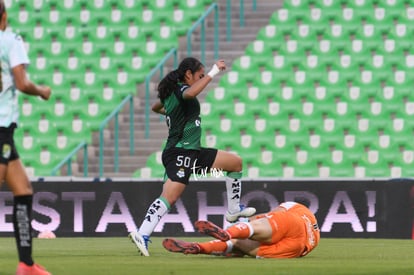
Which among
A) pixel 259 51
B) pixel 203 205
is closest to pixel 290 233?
pixel 203 205

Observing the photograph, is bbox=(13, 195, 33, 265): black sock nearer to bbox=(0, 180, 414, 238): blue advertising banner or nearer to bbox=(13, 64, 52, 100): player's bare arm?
bbox=(13, 64, 52, 100): player's bare arm

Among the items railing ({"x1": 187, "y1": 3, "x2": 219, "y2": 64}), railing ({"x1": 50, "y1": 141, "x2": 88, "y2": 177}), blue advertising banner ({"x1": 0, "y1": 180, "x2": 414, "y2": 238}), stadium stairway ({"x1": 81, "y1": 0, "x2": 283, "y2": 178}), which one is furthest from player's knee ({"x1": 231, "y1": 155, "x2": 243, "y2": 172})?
railing ({"x1": 187, "y1": 3, "x2": 219, "y2": 64})

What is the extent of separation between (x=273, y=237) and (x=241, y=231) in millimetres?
445

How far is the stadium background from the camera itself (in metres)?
17.4

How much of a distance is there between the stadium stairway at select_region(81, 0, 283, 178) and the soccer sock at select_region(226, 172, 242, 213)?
7.10 meters

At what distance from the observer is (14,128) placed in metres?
7.15

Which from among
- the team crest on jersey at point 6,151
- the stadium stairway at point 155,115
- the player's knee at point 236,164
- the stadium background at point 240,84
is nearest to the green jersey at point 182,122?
the player's knee at point 236,164

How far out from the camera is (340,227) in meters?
14.2

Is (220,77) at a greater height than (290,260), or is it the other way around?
(220,77)

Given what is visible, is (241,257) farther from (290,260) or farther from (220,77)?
(220,77)

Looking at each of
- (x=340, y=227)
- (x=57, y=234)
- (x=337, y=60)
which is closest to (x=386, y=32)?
(x=337, y=60)

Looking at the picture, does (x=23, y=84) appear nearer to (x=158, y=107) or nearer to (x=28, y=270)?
(x=28, y=270)

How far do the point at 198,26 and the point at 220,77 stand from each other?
5.18 feet

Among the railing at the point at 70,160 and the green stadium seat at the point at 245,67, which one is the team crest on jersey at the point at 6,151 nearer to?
the railing at the point at 70,160
